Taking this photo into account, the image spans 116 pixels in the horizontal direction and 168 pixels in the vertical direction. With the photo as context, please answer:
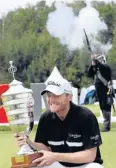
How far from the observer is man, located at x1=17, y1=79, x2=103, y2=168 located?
3.40m

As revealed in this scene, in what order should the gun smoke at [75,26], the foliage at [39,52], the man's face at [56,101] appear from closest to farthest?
1. the man's face at [56,101]
2. the gun smoke at [75,26]
3. the foliage at [39,52]

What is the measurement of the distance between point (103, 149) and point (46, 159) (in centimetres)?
411

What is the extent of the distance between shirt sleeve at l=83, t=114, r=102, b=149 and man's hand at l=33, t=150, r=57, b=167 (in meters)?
0.23

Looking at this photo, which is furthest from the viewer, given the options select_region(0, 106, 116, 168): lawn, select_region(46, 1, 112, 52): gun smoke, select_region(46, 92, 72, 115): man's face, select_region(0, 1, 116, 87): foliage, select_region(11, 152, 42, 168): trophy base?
select_region(0, 1, 116, 87): foliage

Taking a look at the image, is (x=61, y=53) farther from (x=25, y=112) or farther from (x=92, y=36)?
(x=25, y=112)

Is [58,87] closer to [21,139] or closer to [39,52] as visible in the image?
[21,139]

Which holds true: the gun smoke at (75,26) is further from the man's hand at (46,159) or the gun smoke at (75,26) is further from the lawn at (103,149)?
the man's hand at (46,159)

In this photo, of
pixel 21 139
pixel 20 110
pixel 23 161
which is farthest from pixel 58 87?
pixel 23 161

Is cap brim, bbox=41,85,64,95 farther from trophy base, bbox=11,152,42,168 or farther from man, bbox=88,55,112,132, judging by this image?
man, bbox=88,55,112,132

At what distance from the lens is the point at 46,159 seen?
3.35 m

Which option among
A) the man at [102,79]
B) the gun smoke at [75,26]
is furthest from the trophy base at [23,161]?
the gun smoke at [75,26]

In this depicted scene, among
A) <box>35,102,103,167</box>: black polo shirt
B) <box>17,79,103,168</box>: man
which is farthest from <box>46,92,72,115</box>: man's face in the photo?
<box>35,102,103,167</box>: black polo shirt

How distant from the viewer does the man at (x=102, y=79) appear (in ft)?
29.9

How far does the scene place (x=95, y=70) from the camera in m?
9.27
